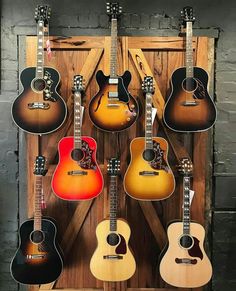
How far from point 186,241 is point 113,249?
534 mm

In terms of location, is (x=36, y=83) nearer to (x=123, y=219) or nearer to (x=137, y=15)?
(x=137, y=15)

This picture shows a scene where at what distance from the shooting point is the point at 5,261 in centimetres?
311

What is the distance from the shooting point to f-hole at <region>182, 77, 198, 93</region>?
9.21 feet

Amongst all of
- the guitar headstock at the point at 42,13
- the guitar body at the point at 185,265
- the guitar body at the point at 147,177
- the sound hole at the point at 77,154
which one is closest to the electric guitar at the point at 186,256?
the guitar body at the point at 185,265

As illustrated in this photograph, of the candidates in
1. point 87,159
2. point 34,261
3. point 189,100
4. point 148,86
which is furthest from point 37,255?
point 189,100

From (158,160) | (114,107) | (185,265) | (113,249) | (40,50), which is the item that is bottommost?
(185,265)

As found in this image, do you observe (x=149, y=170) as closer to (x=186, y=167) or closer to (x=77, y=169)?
(x=186, y=167)

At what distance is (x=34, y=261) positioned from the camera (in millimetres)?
2773

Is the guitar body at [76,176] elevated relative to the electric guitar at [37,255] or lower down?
elevated

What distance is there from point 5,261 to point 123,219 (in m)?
1.06

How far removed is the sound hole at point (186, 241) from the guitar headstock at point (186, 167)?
0.46 metres

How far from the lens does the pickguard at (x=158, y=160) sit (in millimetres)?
2789

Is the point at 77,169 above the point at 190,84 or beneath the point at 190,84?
beneath

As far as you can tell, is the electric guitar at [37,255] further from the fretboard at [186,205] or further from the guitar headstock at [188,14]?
the guitar headstock at [188,14]
